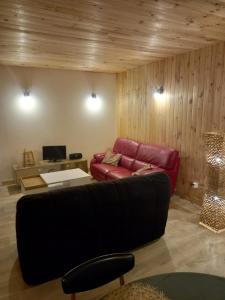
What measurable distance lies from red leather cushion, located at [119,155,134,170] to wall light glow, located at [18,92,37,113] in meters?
2.23

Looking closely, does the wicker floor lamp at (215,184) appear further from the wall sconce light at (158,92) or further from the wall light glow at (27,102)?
the wall light glow at (27,102)

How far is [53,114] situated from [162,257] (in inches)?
155

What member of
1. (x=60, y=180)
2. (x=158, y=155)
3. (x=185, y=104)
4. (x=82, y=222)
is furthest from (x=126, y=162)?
→ (x=82, y=222)

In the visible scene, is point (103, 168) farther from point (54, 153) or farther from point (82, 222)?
point (82, 222)

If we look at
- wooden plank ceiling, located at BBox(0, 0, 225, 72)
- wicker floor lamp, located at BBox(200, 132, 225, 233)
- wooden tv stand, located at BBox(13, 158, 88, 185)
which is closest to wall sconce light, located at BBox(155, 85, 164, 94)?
wooden plank ceiling, located at BBox(0, 0, 225, 72)

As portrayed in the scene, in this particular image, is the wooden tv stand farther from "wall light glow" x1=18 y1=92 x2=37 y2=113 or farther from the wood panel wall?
the wood panel wall

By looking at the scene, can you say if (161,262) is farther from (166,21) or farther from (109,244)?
(166,21)

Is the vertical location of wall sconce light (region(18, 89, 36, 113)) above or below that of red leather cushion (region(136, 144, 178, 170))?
above

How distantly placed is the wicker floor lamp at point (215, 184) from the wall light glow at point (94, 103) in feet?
10.9

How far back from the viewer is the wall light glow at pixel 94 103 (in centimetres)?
574

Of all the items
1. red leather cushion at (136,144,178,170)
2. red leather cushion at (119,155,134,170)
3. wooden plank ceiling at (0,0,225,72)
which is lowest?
red leather cushion at (119,155,134,170)

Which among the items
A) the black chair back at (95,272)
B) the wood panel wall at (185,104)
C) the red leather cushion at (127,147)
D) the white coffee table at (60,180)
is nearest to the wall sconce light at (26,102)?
the white coffee table at (60,180)

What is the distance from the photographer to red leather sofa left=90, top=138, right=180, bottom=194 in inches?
157

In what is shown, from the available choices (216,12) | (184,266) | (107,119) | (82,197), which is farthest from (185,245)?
(107,119)
